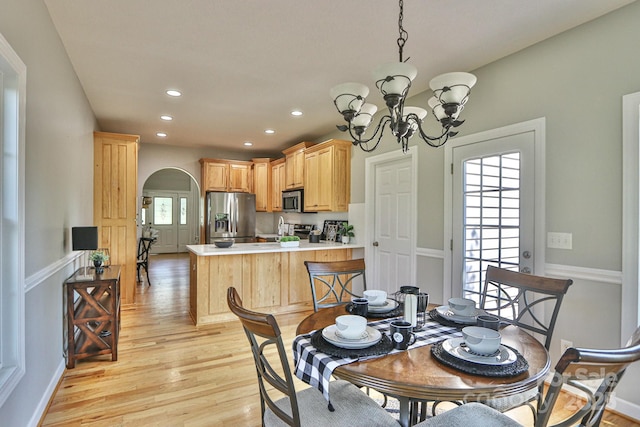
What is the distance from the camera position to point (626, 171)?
212 cm

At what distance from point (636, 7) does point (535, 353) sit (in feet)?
7.32

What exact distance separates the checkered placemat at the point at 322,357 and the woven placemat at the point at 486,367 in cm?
17

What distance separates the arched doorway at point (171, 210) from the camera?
35.0 ft

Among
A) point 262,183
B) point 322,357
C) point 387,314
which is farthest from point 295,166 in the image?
point 322,357

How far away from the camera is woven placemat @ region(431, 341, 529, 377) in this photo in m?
1.18

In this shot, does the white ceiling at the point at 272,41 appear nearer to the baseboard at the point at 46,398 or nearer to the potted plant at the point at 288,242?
the potted plant at the point at 288,242

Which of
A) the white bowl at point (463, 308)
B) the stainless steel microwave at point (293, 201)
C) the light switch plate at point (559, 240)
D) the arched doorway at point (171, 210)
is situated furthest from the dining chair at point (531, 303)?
the arched doorway at point (171, 210)

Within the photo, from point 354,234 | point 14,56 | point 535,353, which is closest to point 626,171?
point 535,353

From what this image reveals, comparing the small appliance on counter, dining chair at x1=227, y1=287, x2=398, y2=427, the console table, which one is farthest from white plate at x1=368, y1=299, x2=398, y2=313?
the small appliance on counter

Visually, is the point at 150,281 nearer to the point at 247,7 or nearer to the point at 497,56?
the point at 247,7

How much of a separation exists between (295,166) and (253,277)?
2.24 metres

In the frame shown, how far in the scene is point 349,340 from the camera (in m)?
1.40

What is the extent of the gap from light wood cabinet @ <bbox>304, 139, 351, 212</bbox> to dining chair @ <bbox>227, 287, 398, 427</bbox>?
11.5 feet

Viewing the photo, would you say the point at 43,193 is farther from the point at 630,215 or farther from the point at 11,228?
the point at 630,215
